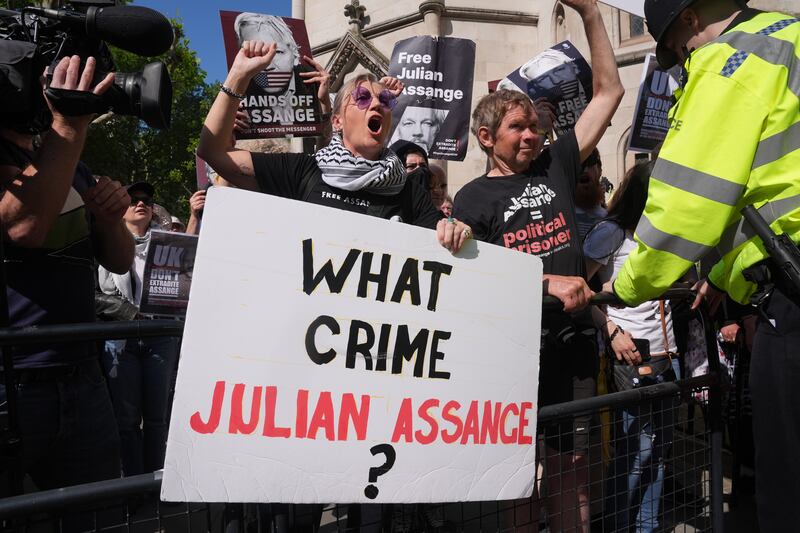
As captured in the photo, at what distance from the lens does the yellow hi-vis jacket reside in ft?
5.69

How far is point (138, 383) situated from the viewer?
13.9ft

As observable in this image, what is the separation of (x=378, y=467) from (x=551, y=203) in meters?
1.61

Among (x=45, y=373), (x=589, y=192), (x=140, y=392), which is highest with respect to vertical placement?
(x=589, y=192)

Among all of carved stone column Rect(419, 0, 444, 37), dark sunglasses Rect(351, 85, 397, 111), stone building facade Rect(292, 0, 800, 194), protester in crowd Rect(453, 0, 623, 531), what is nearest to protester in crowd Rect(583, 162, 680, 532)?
Answer: protester in crowd Rect(453, 0, 623, 531)

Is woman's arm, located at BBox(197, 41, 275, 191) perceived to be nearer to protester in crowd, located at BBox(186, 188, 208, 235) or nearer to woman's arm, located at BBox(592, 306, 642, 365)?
woman's arm, located at BBox(592, 306, 642, 365)

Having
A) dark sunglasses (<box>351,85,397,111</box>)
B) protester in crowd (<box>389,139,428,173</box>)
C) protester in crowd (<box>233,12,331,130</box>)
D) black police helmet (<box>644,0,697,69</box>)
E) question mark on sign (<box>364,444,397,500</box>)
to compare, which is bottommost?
question mark on sign (<box>364,444,397,500</box>)

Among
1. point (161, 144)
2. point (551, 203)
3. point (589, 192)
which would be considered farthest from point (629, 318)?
point (161, 144)

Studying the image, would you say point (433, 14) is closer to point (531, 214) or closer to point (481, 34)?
point (481, 34)

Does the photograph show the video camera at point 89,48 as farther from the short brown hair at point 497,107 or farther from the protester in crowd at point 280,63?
the protester in crowd at point 280,63

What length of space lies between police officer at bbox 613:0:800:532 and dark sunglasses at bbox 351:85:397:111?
1.24 m

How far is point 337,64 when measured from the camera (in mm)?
17703

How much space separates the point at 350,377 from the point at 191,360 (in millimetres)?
383

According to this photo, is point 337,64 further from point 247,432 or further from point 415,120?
point 247,432

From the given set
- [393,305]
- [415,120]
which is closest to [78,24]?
[393,305]
